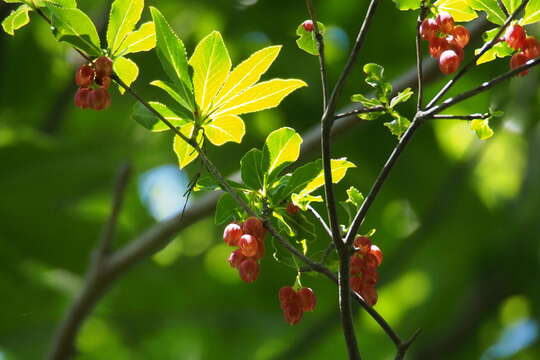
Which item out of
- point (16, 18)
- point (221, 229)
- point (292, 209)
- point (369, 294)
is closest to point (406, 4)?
point (292, 209)

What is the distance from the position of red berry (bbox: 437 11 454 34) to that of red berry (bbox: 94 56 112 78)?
605 millimetres

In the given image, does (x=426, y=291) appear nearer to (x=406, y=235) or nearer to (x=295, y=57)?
(x=406, y=235)

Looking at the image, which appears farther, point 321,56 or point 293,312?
point 293,312

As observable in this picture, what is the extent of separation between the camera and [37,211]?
492 centimetres

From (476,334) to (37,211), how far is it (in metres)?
2.84

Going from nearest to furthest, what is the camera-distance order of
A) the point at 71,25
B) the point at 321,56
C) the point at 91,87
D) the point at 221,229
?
the point at 321,56, the point at 71,25, the point at 91,87, the point at 221,229

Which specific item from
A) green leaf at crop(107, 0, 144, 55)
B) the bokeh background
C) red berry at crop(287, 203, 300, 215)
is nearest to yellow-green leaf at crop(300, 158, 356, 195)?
red berry at crop(287, 203, 300, 215)

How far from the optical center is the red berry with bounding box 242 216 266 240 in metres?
1.48

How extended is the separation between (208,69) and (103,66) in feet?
0.65

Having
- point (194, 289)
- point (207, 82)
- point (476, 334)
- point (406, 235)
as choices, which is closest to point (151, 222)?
point (194, 289)

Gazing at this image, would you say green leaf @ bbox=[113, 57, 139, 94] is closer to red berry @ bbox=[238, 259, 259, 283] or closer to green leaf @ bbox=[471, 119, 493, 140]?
red berry @ bbox=[238, 259, 259, 283]

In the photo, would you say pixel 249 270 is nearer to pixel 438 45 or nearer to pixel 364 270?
pixel 364 270

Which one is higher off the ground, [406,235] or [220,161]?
[220,161]

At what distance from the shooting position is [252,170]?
1.58 m
